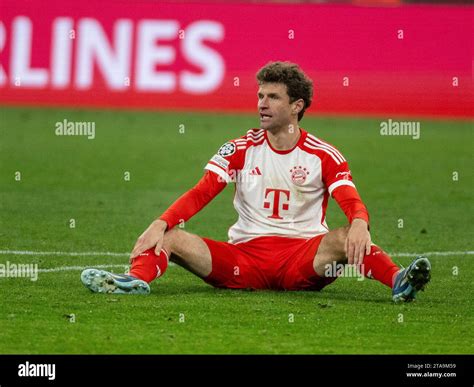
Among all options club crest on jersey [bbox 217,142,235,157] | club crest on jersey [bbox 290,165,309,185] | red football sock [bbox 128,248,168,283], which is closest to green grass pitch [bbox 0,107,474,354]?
red football sock [bbox 128,248,168,283]

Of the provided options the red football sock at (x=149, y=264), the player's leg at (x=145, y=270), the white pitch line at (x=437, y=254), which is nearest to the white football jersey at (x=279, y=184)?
the player's leg at (x=145, y=270)

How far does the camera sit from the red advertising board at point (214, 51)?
73.3 ft

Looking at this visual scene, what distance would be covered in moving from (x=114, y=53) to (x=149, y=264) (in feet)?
47.2

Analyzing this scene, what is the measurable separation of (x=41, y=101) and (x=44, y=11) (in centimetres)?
174

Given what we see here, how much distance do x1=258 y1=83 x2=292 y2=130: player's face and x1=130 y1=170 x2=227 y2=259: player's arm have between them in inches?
21.1

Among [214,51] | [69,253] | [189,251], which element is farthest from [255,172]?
[214,51]

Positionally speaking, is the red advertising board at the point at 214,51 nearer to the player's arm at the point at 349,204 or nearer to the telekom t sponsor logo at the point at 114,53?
the telekom t sponsor logo at the point at 114,53

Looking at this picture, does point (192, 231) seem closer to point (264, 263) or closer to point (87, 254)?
point (87, 254)

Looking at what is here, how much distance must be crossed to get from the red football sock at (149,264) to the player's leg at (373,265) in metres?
1.03

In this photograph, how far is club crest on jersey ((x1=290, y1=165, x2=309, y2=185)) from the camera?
28.7ft

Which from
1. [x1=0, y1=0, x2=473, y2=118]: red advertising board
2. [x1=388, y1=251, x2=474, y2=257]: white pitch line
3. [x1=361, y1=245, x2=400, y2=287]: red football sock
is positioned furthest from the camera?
[x1=0, y1=0, x2=473, y2=118]: red advertising board

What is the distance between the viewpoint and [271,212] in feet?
28.9

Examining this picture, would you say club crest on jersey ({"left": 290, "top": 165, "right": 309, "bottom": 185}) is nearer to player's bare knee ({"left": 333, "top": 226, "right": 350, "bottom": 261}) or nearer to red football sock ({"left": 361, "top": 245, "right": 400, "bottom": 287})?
player's bare knee ({"left": 333, "top": 226, "right": 350, "bottom": 261})

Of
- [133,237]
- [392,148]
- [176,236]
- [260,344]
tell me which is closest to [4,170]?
[133,237]
